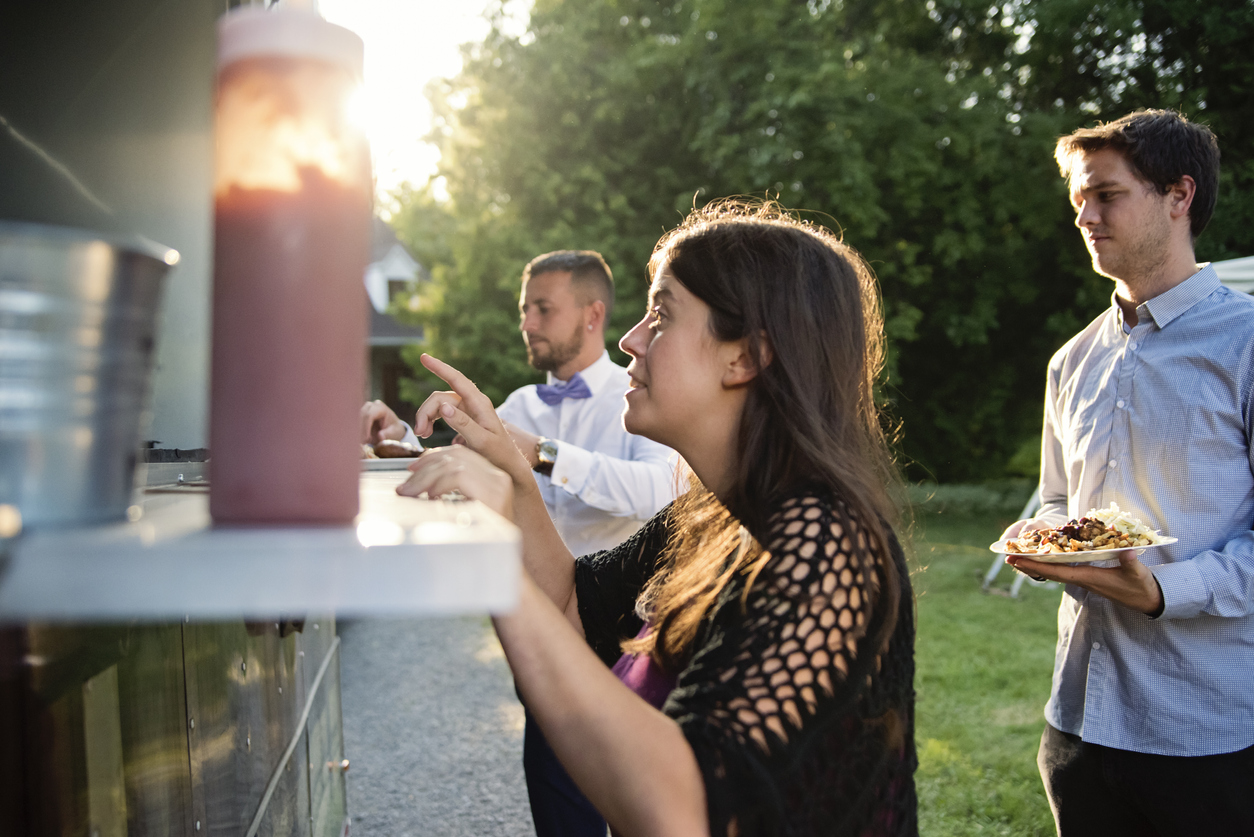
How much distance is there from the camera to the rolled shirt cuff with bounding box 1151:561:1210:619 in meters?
2.27

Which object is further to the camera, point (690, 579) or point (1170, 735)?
point (1170, 735)

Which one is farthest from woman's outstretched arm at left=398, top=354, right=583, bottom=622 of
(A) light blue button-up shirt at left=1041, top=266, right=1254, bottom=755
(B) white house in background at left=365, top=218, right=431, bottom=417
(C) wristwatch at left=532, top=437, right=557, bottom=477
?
(B) white house in background at left=365, top=218, right=431, bottom=417

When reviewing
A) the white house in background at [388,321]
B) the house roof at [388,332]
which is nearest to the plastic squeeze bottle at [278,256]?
the white house in background at [388,321]

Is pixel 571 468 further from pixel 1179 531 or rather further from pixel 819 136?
pixel 819 136

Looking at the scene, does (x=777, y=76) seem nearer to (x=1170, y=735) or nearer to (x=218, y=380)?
(x=1170, y=735)

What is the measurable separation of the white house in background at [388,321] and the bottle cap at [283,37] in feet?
64.6

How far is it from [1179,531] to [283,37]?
2.55 metres

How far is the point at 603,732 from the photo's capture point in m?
1.11

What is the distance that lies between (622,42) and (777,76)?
3.42m

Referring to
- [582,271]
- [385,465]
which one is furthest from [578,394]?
[385,465]

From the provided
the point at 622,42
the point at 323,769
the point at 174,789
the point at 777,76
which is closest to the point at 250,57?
the point at 174,789

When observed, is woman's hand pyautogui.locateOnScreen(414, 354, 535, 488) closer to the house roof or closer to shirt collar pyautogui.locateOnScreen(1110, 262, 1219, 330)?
shirt collar pyautogui.locateOnScreen(1110, 262, 1219, 330)

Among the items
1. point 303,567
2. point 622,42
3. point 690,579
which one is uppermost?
point 622,42

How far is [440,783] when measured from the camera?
210 inches
